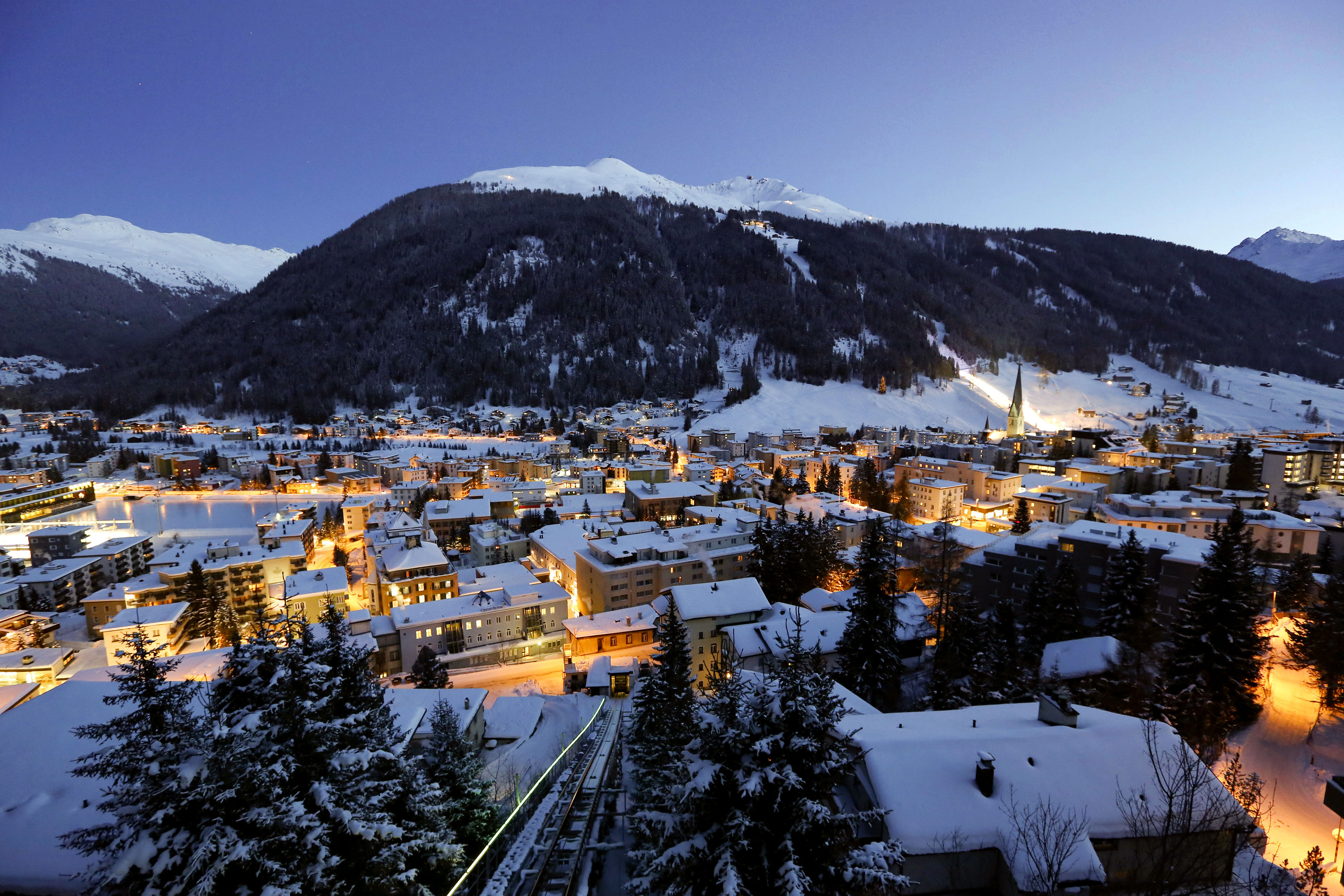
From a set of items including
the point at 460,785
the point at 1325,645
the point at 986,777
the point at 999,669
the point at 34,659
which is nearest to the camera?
the point at 986,777

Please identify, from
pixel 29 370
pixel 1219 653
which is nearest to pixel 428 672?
pixel 1219 653

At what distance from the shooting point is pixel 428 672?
17.5 metres

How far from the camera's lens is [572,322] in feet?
331

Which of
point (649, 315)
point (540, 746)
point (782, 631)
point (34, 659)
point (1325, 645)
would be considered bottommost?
point (34, 659)

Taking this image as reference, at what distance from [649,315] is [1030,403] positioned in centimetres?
6233

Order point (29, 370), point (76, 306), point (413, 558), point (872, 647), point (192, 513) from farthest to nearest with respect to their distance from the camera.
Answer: point (76, 306)
point (29, 370)
point (192, 513)
point (413, 558)
point (872, 647)

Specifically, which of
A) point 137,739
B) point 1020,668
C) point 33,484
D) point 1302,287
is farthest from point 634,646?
point 1302,287

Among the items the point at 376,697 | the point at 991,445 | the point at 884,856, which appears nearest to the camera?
the point at 884,856

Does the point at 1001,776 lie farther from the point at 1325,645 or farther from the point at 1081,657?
the point at 1325,645

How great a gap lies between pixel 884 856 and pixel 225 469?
80271 millimetres

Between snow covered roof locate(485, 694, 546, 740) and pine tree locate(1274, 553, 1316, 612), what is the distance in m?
22.4

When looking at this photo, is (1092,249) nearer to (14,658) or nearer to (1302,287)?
(1302,287)

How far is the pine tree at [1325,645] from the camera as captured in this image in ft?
38.6

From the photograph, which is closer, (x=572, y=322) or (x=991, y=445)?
(x=991, y=445)
